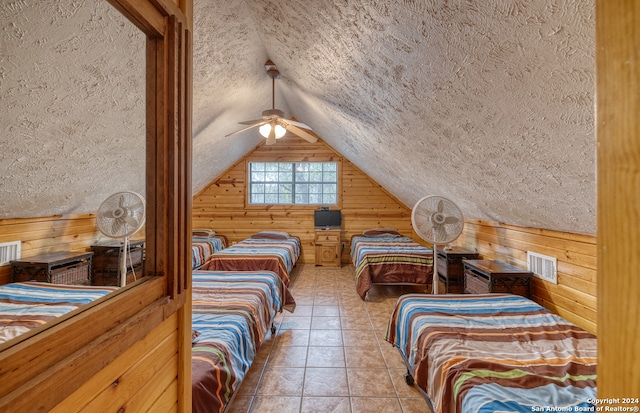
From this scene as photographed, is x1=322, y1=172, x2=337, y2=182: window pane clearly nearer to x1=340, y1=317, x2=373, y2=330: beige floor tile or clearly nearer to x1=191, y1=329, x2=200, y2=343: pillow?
x1=340, y1=317, x2=373, y2=330: beige floor tile

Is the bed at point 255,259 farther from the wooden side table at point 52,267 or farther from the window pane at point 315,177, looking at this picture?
the window pane at point 315,177

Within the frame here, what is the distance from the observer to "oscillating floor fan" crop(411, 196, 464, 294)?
278 centimetres

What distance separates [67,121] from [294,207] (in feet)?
14.3

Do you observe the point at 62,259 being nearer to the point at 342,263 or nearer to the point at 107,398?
the point at 107,398

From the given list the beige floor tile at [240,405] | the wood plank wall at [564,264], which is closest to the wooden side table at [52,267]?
the beige floor tile at [240,405]

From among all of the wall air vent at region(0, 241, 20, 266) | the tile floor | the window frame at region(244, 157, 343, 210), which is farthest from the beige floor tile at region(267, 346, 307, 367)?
the window frame at region(244, 157, 343, 210)

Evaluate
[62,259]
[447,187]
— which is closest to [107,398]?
[62,259]

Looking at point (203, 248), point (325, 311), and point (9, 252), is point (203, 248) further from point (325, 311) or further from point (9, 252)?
point (9, 252)

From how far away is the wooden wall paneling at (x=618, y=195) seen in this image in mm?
366

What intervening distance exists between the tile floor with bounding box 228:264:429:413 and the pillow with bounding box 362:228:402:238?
78.2 inches

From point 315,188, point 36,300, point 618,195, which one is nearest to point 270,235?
point 315,188

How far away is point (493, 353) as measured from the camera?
1462 millimetres

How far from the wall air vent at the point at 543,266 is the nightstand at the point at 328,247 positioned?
3.24 meters

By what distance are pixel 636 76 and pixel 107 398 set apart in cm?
109
